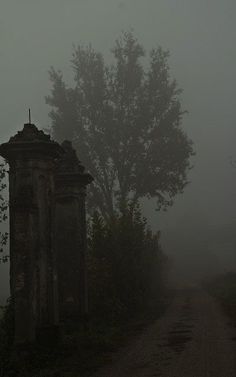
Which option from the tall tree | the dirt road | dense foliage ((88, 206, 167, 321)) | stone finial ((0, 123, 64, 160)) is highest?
the tall tree

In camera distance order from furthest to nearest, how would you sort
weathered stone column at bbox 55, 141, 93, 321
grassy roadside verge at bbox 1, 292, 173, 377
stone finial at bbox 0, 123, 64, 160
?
weathered stone column at bbox 55, 141, 93, 321, stone finial at bbox 0, 123, 64, 160, grassy roadside verge at bbox 1, 292, 173, 377

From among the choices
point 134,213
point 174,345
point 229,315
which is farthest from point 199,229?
point 174,345

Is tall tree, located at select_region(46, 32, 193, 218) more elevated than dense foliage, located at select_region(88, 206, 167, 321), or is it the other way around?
tall tree, located at select_region(46, 32, 193, 218)

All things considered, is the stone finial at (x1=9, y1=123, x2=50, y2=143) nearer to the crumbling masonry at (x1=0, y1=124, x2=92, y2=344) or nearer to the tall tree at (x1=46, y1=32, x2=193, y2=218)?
the crumbling masonry at (x1=0, y1=124, x2=92, y2=344)

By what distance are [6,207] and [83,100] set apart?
19.5 metres

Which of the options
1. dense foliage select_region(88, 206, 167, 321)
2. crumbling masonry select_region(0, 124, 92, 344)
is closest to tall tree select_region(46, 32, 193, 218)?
dense foliage select_region(88, 206, 167, 321)

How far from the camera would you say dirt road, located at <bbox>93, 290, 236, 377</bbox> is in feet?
28.5

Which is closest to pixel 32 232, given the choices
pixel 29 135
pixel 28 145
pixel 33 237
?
pixel 33 237

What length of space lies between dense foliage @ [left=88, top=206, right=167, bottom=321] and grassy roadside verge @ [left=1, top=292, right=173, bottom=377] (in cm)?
179

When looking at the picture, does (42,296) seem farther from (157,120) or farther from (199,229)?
(199,229)

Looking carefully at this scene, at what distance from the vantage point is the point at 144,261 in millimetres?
24156

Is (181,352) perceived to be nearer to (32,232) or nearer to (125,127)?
(32,232)

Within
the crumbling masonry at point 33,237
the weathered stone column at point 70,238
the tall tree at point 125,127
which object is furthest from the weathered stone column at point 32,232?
the tall tree at point 125,127

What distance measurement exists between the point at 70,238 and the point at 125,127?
48.3ft
